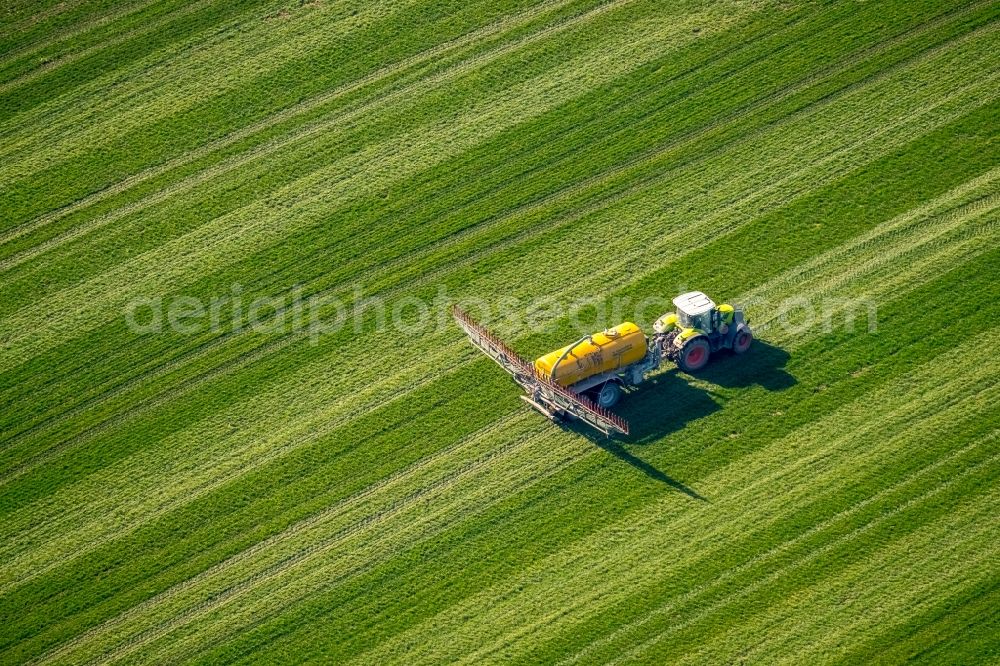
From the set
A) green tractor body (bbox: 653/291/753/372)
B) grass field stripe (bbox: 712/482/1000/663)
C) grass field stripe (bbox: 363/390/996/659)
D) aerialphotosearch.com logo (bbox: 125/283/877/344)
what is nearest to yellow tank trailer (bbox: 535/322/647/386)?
green tractor body (bbox: 653/291/753/372)

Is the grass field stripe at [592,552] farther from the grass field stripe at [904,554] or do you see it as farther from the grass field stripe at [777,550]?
the grass field stripe at [904,554]

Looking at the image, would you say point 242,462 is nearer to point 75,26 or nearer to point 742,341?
point 742,341

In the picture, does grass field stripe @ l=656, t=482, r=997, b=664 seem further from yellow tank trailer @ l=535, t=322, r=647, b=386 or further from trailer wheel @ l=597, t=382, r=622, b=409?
yellow tank trailer @ l=535, t=322, r=647, b=386

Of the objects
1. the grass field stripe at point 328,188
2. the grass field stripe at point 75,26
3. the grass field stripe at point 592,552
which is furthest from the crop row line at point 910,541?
the grass field stripe at point 75,26

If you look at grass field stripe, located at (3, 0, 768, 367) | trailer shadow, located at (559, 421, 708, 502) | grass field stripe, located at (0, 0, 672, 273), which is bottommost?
trailer shadow, located at (559, 421, 708, 502)

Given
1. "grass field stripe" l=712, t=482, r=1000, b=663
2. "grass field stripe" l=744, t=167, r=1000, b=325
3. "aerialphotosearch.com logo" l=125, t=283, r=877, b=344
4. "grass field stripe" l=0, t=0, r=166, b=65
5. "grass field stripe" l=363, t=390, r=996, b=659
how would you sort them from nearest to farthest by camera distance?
"grass field stripe" l=712, t=482, r=1000, b=663
"grass field stripe" l=363, t=390, r=996, b=659
"aerialphotosearch.com logo" l=125, t=283, r=877, b=344
"grass field stripe" l=744, t=167, r=1000, b=325
"grass field stripe" l=0, t=0, r=166, b=65

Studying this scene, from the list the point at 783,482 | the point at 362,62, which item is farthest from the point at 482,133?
the point at 783,482
